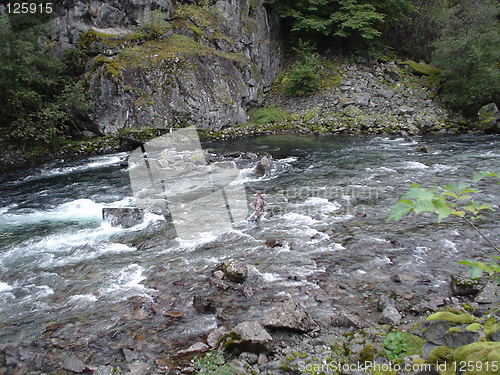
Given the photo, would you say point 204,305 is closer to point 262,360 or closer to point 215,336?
point 215,336

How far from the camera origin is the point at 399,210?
7.52 feet

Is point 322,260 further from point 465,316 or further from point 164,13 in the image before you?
point 164,13

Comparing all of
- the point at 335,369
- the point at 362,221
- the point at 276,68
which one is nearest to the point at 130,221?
the point at 362,221

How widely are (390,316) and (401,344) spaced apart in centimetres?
93

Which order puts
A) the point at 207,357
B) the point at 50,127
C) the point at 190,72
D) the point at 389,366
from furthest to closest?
1. the point at 190,72
2. the point at 50,127
3. the point at 207,357
4. the point at 389,366

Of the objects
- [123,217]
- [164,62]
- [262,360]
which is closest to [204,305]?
[262,360]

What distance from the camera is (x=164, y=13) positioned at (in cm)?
2544

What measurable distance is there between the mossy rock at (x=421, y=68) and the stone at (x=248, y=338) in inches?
1128

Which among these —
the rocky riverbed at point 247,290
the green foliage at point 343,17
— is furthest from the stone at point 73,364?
the green foliage at point 343,17

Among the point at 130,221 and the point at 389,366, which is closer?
the point at 389,366

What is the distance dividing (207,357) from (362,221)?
6.26 metres

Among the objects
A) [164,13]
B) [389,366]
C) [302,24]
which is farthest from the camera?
[302,24]

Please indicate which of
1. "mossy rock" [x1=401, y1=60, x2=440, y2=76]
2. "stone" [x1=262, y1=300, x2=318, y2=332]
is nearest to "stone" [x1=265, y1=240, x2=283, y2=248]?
"stone" [x1=262, y1=300, x2=318, y2=332]

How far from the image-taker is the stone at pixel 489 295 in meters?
5.78
